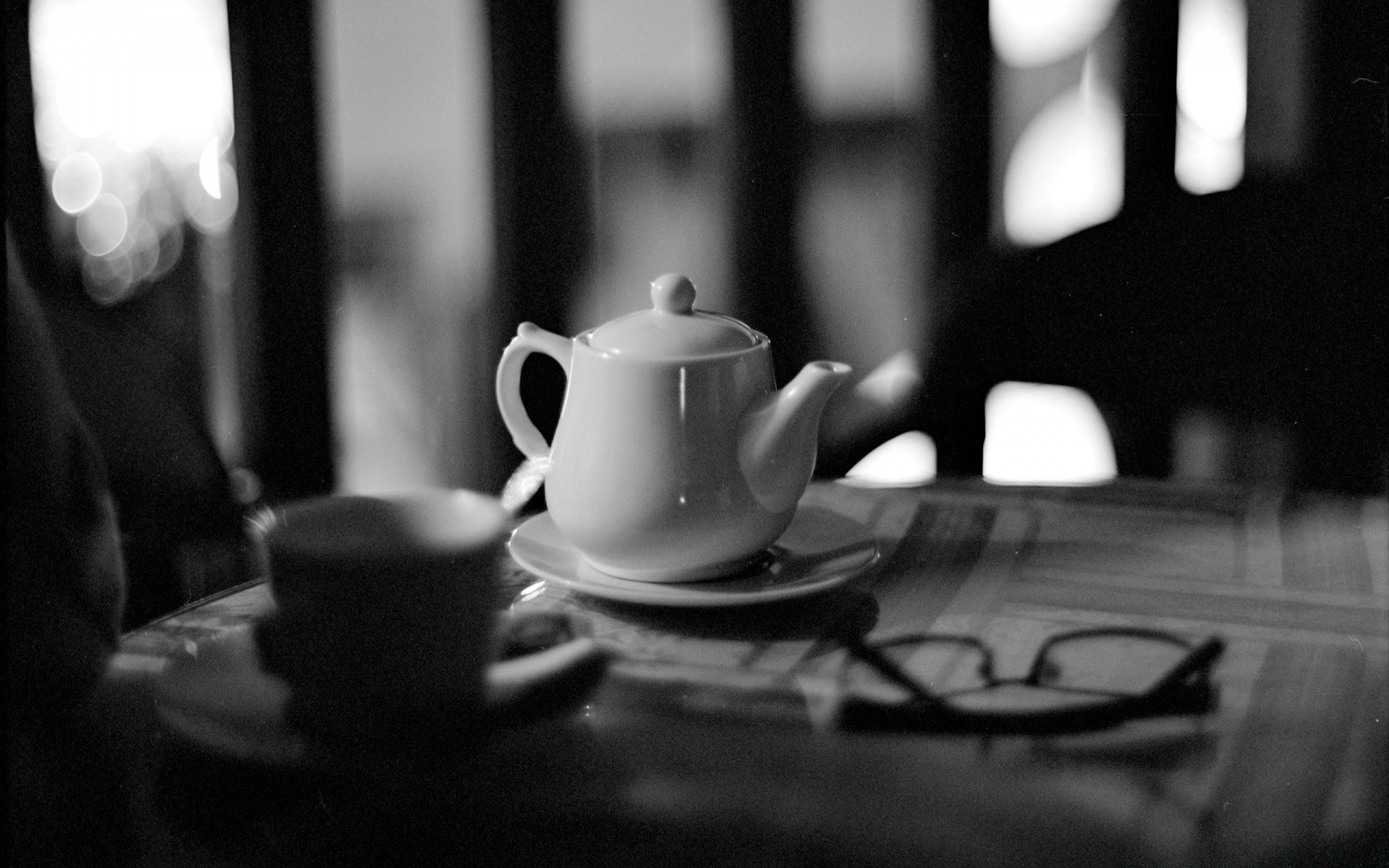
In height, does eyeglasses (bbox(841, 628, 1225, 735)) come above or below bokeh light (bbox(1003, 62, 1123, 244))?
below

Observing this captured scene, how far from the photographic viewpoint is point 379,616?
0.39 m

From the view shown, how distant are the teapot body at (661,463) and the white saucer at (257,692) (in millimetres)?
41

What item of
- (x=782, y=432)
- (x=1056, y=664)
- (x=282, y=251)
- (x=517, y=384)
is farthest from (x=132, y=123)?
(x=1056, y=664)

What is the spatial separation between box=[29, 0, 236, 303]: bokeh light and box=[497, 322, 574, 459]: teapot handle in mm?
308

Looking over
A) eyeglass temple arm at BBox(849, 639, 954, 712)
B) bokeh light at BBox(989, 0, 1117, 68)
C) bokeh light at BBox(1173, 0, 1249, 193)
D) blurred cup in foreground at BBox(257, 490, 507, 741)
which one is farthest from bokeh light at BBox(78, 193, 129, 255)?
bokeh light at BBox(1173, 0, 1249, 193)

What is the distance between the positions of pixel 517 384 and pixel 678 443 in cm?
8

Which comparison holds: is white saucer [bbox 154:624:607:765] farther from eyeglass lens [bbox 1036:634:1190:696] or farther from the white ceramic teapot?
eyeglass lens [bbox 1036:634:1190:696]

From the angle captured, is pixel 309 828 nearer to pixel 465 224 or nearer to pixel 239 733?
pixel 239 733

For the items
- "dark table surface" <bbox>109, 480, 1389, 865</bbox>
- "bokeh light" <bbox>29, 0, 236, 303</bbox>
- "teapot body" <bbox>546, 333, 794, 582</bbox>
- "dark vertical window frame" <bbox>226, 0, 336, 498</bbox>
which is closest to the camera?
"dark table surface" <bbox>109, 480, 1389, 865</bbox>

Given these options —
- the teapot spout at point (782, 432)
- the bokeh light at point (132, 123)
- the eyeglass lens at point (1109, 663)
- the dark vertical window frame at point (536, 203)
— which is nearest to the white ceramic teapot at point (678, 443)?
the teapot spout at point (782, 432)

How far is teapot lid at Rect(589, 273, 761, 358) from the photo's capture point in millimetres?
393

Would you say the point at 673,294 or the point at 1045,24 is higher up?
the point at 1045,24

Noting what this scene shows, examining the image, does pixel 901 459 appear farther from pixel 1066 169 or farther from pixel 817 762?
pixel 817 762

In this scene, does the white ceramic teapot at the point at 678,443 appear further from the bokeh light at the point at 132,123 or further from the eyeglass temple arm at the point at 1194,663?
the bokeh light at the point at 132,123
